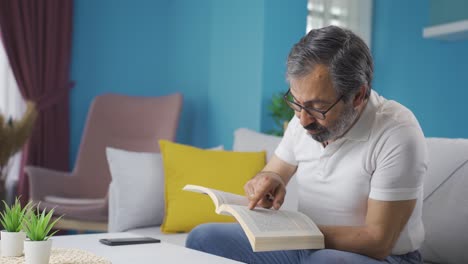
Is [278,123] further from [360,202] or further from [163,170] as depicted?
[360,202]

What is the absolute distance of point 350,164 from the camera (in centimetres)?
191

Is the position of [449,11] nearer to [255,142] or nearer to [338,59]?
Answer: [255,142]

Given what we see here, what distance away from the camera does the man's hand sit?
1888mm

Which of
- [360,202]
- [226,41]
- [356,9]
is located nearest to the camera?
[360,202]

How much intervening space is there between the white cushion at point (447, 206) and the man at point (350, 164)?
1.42 feet

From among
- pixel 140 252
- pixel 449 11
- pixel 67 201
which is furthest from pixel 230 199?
pixel 449 11

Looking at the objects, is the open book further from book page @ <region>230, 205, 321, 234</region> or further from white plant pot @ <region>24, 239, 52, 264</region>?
white plant pot @ <region>24, 239, 52, 264</region>

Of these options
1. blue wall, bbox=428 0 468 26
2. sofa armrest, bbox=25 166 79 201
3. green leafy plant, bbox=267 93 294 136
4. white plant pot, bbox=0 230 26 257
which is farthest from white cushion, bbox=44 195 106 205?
blue wall, bbox=428 0 468 26

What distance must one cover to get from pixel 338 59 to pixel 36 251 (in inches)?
37.0

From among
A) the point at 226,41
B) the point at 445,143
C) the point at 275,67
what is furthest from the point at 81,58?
the point at 445,143

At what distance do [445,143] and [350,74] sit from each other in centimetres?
83

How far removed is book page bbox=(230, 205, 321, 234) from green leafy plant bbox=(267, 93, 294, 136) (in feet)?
7.86

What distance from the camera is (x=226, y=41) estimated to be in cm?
481

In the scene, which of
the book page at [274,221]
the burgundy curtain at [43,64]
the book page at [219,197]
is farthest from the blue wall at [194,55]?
the book page at [274,221]
